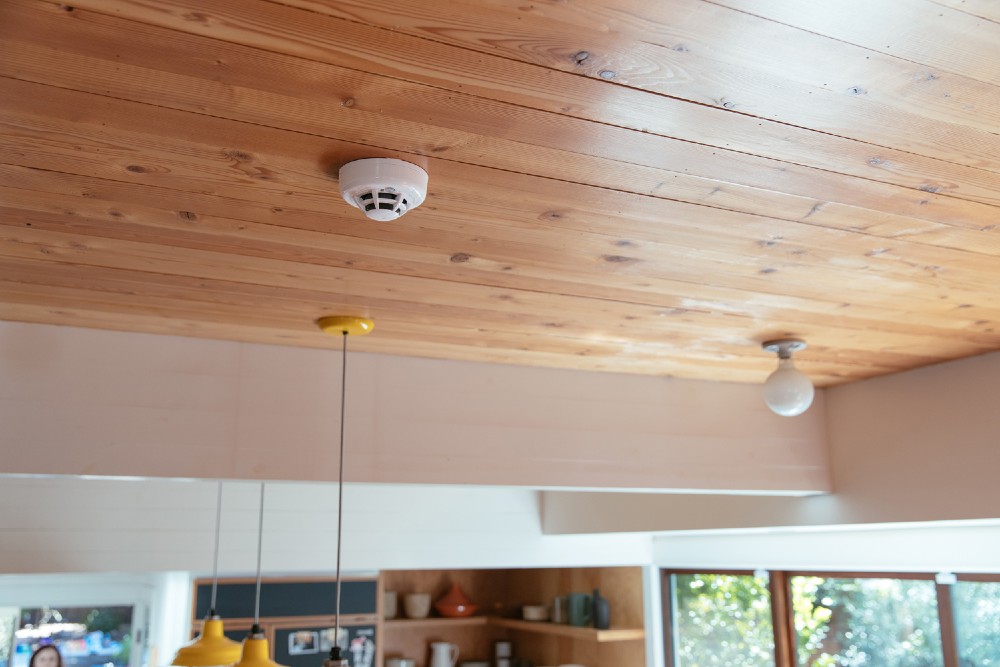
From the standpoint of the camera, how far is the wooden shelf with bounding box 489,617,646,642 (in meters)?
5.55

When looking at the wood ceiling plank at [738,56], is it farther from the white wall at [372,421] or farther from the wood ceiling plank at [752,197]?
the white wall at [372,421]

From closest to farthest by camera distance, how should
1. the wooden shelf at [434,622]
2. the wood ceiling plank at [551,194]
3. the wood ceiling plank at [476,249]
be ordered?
the wood ceiling plank at [551,194] → the wood ceiling plank at [476,249] → the wooden shelf at [434,622]

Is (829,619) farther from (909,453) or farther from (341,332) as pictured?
(341,332)

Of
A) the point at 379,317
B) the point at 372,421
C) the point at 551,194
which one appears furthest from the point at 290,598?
the point at 551,194

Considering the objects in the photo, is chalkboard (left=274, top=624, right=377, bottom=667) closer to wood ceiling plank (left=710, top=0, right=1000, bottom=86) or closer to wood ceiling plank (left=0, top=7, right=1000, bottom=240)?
wood ceiling plank (left=0, top=7, right=1000, bottom=240)

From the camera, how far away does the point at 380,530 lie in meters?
5.05

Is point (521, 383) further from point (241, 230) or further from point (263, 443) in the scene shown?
point (241, 230)

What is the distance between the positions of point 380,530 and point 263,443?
255 centimetres

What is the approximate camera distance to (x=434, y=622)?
6.39m

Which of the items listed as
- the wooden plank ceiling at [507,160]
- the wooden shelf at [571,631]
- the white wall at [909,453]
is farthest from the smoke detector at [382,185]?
the wooden shelf at [571,631]

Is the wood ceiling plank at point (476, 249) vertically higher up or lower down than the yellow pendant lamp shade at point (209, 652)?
higher up

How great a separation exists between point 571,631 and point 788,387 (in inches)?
146

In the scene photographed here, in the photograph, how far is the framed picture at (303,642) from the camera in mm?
5375

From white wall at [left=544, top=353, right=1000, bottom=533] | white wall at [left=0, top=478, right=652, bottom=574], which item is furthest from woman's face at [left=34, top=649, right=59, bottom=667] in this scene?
white wall at [left=544, top=353, right=1000, bottom=533]
